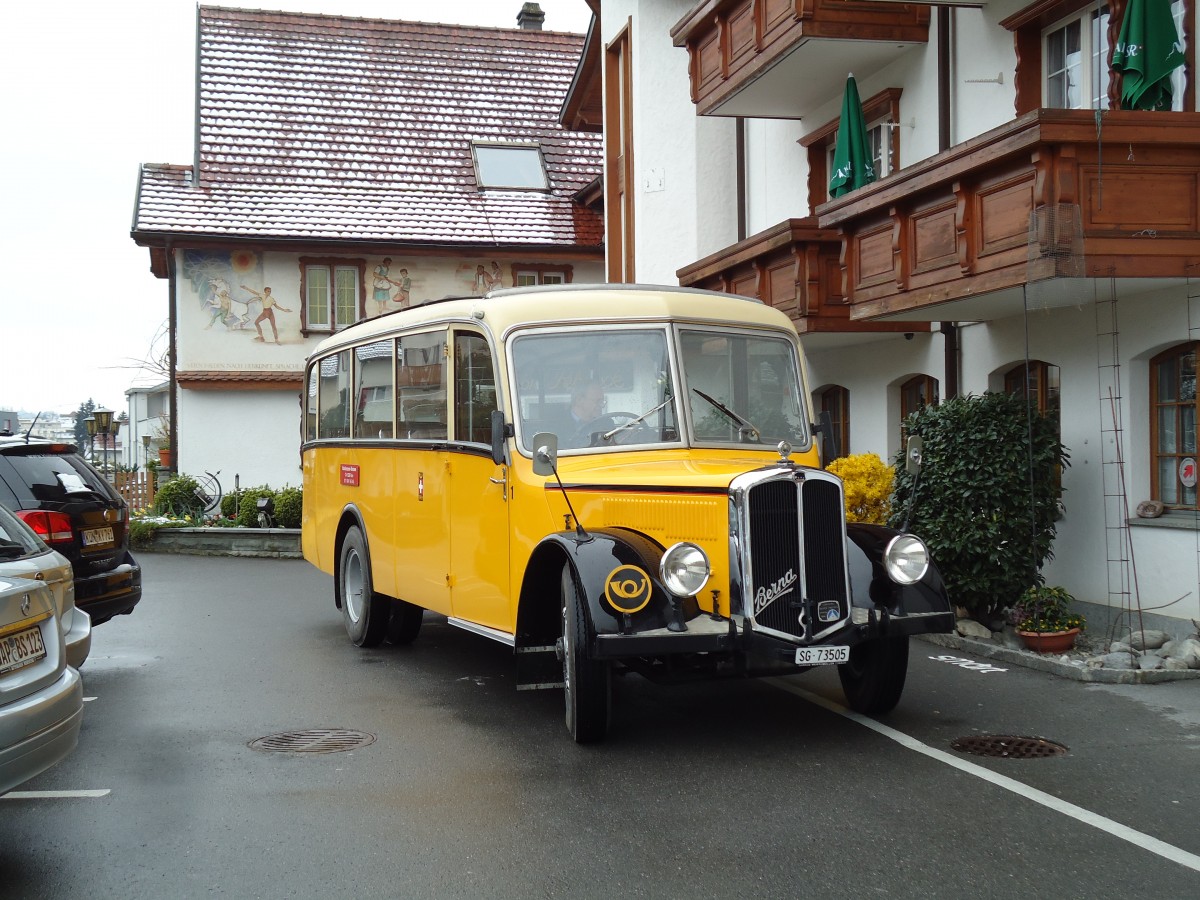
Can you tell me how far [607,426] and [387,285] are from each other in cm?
2409

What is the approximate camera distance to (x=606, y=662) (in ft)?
24.5

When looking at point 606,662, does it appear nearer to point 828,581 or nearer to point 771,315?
point 828,581

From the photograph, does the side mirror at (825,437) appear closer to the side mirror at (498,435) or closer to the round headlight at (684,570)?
the side mirror at (498,435)

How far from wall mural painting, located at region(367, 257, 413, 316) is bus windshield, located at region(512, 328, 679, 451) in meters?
23.4

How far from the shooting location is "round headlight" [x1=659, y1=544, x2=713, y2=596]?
7188 mm

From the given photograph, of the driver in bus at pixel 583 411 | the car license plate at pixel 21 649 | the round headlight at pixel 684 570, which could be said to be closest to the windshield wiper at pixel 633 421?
the driver in bus at pixel 583 411

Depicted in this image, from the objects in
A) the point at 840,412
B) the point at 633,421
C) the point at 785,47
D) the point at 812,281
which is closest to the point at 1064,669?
the point at 633,421

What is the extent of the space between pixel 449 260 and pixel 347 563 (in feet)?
68.5

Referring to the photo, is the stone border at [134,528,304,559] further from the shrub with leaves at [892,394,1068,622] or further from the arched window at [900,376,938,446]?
the shrub with leaves at [892,394,1068,622]

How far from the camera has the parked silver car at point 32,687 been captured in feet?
17.2

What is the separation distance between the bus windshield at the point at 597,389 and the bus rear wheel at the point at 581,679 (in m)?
1.29

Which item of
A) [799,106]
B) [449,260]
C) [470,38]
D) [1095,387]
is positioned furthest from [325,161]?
[1095,387]

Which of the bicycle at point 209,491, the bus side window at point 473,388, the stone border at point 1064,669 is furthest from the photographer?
the bicycle at point 209,491

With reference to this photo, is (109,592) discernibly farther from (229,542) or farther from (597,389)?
(229,542)
